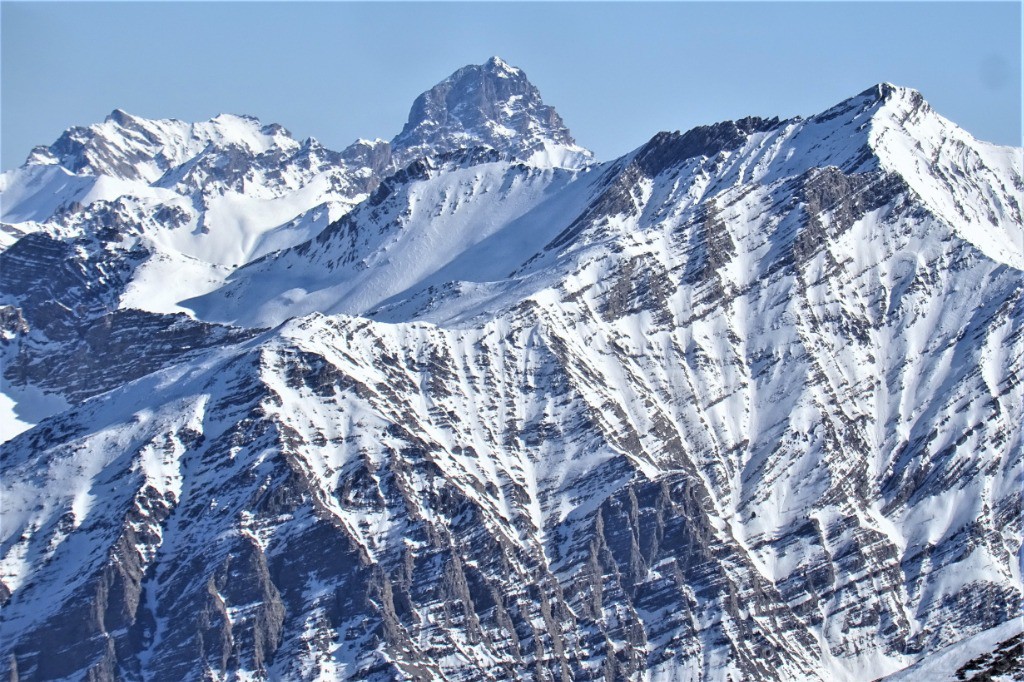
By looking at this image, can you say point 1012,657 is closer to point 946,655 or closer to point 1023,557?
point 946,655

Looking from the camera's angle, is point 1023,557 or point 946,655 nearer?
point 946,655

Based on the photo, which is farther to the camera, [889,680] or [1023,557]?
[1023,557]

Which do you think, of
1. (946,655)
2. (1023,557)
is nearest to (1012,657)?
(946,655)

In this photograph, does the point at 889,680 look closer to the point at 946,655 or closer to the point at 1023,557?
the point at 946,655

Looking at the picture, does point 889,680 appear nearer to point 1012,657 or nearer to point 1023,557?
point 1012,657

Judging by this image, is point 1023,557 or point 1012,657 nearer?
point 1012,657

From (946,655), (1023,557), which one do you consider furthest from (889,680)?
(1023,557)
